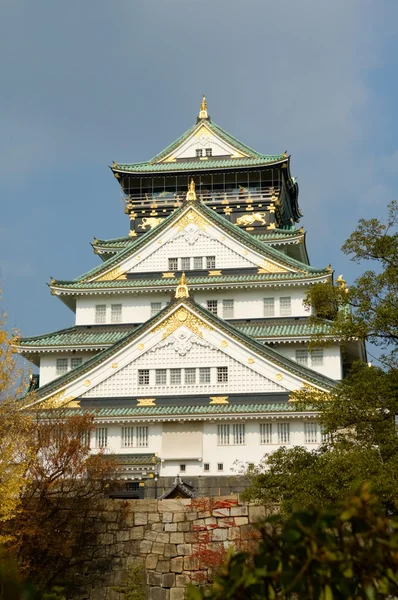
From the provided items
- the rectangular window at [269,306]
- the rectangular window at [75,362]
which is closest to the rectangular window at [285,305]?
the rectangular window at [269,306]

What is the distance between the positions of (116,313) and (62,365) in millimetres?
4028

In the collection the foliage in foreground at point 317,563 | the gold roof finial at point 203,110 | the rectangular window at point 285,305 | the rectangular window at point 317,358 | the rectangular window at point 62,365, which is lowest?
the foliage in foreground at point 317,563

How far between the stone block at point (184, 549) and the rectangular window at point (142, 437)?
46.6 feet

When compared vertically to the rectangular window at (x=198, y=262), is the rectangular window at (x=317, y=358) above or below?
below

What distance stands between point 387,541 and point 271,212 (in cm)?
4774

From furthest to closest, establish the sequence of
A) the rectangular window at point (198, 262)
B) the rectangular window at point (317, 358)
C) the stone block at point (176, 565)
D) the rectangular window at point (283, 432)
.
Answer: the rectangular window at point (198, 262)
the rectangular window at point (317, 358)
the rectangular window at point (283, 432)
the stone block at point (176, 565)

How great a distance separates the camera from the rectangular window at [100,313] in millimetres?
50656

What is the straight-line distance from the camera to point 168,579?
28750 millimetres

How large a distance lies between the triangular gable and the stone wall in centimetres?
1412

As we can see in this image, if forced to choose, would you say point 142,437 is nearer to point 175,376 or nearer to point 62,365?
point 175,376

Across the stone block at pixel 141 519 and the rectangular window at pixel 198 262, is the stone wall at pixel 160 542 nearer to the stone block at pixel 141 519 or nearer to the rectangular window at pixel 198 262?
the stone block at pixel 141 519

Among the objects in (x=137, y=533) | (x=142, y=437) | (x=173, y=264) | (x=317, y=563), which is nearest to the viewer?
(x=317, y=563)

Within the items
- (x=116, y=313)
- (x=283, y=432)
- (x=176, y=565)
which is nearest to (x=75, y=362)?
(x=116, y=313)

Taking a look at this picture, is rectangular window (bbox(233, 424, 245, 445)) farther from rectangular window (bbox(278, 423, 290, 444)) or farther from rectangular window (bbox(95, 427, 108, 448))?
rectangular window (bbox(95, 427, 108, 448))
